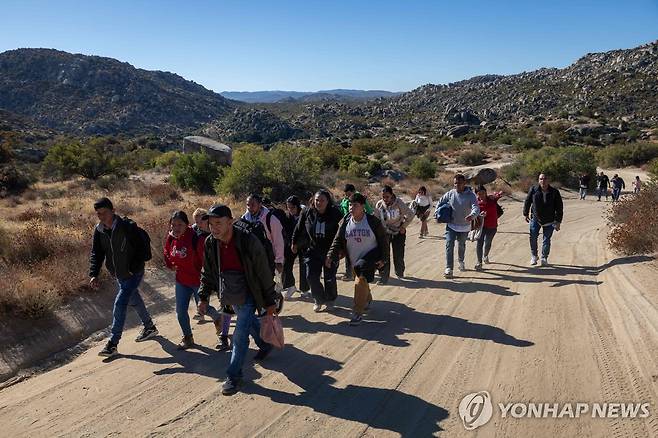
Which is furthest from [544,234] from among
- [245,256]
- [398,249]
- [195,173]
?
[195,173]

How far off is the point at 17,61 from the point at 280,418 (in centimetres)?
10890

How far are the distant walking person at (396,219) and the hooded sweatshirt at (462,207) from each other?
86 cm

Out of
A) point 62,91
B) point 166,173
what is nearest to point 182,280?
point 166,173

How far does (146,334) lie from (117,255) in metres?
1.33

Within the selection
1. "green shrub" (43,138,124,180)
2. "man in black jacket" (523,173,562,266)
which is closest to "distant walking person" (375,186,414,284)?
"man in black jacket" (523,173,562,266)

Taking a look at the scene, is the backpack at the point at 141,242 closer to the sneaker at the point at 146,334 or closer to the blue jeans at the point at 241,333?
the sneaker at the point at 146,334

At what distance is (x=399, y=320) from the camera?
7.01m

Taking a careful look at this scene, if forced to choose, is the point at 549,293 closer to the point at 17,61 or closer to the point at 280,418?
the point at 280,418

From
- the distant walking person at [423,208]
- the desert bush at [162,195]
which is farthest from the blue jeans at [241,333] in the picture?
the desert bush at [162,195]

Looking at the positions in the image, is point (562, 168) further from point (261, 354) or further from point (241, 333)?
point (241, 333)

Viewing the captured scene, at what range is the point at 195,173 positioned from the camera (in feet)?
79.0

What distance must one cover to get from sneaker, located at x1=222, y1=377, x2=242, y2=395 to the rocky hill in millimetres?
80731

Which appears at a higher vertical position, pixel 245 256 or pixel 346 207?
pixel 346 207

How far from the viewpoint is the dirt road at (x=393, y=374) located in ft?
14.6
